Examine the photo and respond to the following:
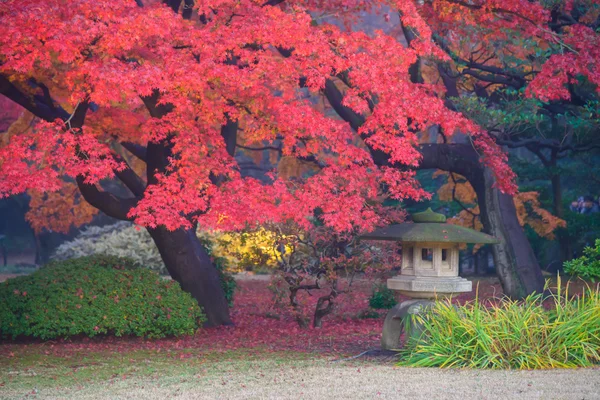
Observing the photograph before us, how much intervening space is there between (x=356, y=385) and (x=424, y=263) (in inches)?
111

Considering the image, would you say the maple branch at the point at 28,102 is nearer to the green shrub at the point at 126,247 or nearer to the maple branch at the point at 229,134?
the maple branch at the point at 229,134

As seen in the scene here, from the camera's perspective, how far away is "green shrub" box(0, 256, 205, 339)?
11.0 m

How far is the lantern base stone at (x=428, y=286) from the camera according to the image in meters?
9.43

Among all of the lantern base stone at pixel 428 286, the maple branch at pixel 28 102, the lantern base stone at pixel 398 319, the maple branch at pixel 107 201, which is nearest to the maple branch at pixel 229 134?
the maple branch at pixel 107 201

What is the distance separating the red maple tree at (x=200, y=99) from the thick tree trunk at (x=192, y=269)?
1.0 inches

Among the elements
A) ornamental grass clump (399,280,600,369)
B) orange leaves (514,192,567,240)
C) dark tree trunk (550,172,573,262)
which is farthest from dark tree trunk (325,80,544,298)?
ornamental grass clump (399,280,600,369)

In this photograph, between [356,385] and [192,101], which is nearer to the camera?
[356,385]

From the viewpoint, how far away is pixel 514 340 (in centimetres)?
809

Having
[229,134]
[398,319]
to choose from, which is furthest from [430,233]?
[229,134]

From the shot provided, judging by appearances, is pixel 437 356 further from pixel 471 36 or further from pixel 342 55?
pixel 471 36

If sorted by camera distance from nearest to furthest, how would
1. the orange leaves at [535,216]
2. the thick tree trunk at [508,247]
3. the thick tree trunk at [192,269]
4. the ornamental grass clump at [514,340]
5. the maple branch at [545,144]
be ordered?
the ornamental grass clump at [514,340] → the thick tree trunk at [192,269] → the maple branch at [545,144] → the thick tree trunk at [508,247] → the orange leaves at [535,216]

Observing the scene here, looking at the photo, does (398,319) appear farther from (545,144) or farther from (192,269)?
(545,144)

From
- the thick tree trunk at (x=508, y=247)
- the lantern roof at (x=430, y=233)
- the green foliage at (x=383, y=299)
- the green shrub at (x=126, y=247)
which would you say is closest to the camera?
the lantern roof at (x=430, y=233)

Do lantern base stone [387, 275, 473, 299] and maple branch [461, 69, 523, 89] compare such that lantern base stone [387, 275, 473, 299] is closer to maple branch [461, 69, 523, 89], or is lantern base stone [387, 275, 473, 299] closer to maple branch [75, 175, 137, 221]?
maple branch [75, 175, 137, 221]
